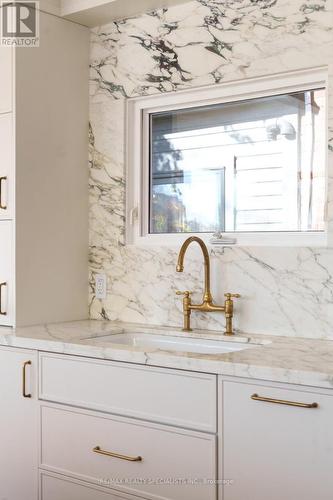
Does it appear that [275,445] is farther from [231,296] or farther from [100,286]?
[100,286]

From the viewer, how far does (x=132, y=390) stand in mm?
2242

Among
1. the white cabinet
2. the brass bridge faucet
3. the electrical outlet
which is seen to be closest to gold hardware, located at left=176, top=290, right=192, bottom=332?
the brass bridge faucet

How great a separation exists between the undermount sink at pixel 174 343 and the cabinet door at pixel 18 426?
32 centimetres

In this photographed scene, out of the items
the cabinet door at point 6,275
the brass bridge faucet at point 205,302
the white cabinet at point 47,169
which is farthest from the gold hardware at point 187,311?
the cabinet door at point 6,275

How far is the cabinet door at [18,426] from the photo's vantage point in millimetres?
2564

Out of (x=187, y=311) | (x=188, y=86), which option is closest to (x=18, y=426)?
(x=187, y=311)

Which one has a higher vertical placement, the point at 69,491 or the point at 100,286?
the point at 100,286

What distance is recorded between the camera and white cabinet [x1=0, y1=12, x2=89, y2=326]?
2.87 metres

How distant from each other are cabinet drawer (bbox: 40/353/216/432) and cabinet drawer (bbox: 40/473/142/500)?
0.96ft

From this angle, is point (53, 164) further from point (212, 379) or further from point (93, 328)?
point (212, 379)

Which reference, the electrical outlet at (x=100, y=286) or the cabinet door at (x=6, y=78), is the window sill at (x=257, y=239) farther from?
the cabinet door at (x=6, y=78)

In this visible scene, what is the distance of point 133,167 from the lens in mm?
3141

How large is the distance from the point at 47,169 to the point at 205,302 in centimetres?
96

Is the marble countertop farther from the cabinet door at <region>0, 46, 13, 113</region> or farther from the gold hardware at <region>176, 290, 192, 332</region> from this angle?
the cabinet door at <region>0, 46, 13, 113</region>
